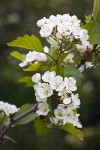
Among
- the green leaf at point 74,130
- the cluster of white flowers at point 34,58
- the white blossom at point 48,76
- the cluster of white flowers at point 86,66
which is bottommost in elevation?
A: the green leaf at point 74,130

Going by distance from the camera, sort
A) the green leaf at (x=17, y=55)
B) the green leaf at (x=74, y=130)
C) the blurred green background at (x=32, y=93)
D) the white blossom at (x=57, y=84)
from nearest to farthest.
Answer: the white blossom at (x=57, y=84), the green leaf at (x=74, y=130), the green leaf at (x=17, y=55), the blurred green background at (x=32, y=93)

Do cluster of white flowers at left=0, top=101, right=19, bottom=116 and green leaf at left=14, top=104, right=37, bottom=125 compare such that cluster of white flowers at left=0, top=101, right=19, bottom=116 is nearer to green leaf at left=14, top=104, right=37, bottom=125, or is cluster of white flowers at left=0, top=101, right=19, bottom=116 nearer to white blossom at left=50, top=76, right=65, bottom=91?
green leaf at left=14, top=104, right=37, bottom=125

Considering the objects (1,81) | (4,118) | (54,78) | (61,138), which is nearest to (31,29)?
(1,81)

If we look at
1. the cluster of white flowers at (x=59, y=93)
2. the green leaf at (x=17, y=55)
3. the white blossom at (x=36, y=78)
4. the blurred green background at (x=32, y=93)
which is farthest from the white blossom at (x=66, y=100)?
the blurred green background at (x=32, y=93)

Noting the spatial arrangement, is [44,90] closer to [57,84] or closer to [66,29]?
[57,84]

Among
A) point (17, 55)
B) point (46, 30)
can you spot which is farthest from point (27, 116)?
point (46, 30)

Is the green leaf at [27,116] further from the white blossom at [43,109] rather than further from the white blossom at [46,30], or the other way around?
the white blossom at [46,30]
